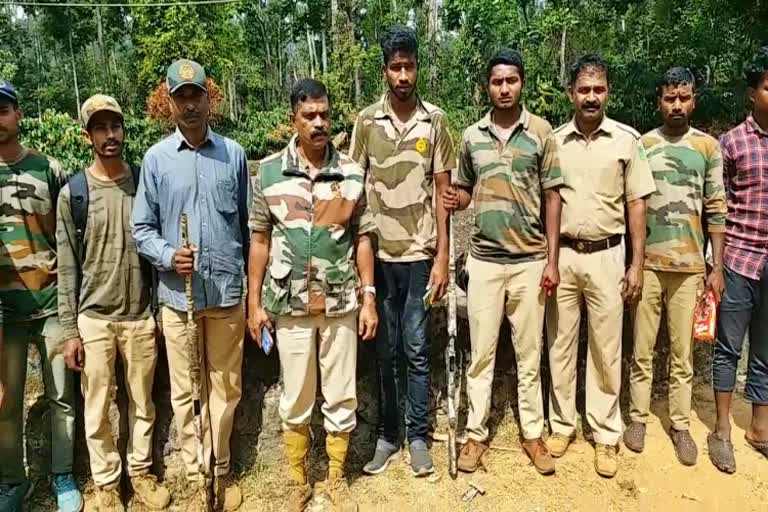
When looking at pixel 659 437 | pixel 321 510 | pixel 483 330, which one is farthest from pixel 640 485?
pixel 321 510

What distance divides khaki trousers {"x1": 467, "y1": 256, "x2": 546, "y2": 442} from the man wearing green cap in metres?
1.86

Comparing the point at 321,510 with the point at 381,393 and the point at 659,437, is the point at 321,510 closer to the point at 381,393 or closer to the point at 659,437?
the point at 381,393

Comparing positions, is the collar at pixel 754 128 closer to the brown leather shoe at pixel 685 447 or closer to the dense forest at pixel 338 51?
the brown leather shoe at pixel 685 447

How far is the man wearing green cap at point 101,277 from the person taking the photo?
3400 mm

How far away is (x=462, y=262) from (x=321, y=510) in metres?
1.91

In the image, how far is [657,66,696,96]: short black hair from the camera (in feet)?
12.6

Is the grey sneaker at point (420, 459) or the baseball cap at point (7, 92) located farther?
the grey sneaker at point (420, 459)

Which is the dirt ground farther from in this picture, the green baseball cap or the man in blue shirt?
the green baseball cap

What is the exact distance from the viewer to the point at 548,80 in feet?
74.7

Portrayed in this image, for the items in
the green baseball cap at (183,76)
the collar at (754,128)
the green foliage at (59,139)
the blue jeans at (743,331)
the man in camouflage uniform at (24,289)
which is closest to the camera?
the green baseball cap at (183,76)

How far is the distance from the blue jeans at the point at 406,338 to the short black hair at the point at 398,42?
3.83 feet

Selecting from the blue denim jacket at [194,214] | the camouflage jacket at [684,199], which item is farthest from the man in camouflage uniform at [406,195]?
the camouflage jacket at [684,199]

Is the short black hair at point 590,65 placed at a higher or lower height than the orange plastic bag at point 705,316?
higher

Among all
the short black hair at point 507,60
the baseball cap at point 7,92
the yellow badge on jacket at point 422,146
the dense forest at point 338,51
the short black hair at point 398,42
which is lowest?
the yellow badge on jacket at point 422,146
